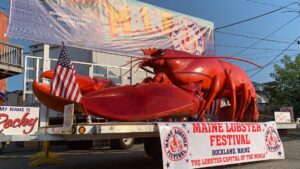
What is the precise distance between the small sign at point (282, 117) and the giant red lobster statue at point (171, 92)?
106cm

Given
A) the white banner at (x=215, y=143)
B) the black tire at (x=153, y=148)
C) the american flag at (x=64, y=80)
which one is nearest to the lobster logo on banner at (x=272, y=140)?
the white banner at (x=215, y=143)

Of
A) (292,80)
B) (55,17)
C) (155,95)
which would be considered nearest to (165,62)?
(155,95)

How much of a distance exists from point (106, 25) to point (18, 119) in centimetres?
468

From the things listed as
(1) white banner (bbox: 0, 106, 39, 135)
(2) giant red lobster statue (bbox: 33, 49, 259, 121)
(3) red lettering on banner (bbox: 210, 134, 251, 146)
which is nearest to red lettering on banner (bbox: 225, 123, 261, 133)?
(3) red lettering on banner (bbox: 210, 134, 251, 146)

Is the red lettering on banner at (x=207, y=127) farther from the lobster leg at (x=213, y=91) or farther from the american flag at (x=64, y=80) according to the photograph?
the american flag at (x=64, y=80)

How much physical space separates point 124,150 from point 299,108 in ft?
48.1

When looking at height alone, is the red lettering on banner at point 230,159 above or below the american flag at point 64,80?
below

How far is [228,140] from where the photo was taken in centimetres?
695

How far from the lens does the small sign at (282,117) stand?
928 centimetres

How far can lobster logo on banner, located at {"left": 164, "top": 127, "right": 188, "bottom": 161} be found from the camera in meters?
5.77

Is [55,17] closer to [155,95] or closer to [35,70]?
[35,70]

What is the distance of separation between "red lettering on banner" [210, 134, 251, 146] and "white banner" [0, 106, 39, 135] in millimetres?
3505

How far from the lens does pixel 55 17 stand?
10586 millimetres

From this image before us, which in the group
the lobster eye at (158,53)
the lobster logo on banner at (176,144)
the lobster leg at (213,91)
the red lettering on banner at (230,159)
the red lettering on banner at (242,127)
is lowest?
the red lettering on banner at (230,159)
